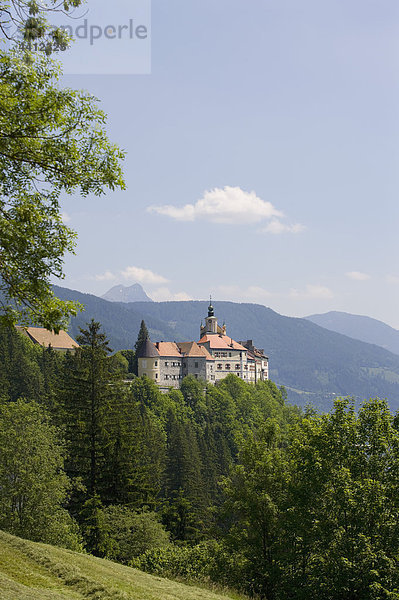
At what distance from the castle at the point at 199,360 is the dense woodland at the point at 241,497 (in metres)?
80.9

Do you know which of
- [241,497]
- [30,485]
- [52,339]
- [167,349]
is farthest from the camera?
[167,349]

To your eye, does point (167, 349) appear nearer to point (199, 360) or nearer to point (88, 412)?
point (199, 360)

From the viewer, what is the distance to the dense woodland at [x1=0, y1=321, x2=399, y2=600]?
1912cm

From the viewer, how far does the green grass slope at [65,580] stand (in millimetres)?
13938

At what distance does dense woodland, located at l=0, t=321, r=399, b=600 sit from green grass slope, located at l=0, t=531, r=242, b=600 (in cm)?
441

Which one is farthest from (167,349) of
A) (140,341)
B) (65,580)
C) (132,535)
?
(65,580)

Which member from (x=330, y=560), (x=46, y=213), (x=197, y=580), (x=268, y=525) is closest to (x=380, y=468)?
(x=330, y=560)

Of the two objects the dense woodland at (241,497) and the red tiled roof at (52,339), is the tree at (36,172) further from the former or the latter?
the red tiled roof at (52,339)

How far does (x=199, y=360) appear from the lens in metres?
136

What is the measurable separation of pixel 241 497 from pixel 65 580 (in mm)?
11456

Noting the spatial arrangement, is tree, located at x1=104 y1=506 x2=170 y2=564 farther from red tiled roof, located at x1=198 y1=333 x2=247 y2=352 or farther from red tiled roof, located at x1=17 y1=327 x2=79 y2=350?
red tiled roof, located at x1=198 y1=333 x2=247 y2=352

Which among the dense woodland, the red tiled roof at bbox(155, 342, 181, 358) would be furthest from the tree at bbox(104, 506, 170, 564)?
the red tiled roof at bbox(155, 342, 181, 358)

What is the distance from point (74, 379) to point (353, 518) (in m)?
22.6

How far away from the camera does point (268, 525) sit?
2458 cm
